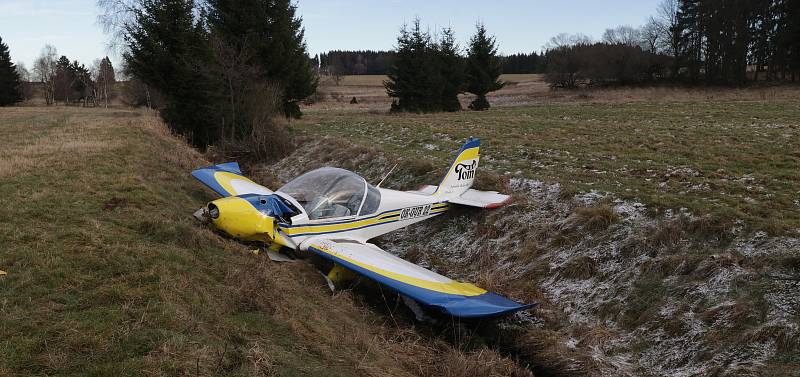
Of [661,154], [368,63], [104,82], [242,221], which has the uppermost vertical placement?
[368,63]

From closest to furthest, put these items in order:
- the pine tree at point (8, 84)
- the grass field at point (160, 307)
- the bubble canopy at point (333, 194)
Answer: the grass field at point (160, 307)
the bubble canopy at point (333, 194)
the pine tree at point (8, 84)

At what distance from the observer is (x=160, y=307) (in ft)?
17.3

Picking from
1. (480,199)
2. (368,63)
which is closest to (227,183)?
(480,199)

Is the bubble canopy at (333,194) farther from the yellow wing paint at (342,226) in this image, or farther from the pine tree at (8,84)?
the pine tree at (8,84)

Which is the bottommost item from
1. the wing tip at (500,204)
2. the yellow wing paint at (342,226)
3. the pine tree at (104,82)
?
the yellow wing paint at (342,226)

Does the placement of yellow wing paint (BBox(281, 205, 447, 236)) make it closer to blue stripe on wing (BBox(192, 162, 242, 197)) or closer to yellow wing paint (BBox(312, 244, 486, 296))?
yellow wing paint (BBox(312, 244, 486, 296))

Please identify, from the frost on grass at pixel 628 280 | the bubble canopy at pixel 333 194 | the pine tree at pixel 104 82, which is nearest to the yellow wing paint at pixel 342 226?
the bubble canopy at pixel 333 194

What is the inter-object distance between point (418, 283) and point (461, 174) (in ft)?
14.9

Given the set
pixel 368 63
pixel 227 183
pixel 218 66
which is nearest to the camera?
pixel 227 183

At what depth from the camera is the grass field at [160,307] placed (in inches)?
173

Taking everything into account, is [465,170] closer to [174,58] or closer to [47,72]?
[174,58]

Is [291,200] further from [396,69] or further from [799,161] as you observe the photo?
[396,69]

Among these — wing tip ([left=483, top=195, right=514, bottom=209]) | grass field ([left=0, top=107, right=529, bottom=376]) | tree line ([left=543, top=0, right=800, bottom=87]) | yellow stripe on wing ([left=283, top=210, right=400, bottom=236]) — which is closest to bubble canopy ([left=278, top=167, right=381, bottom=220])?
yellow stripe on wing ([left=283, top=210, right=400, bottom=236])

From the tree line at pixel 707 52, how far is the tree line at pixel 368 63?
44.7m
